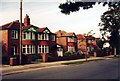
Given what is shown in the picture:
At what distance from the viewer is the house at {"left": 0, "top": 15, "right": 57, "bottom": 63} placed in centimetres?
4562

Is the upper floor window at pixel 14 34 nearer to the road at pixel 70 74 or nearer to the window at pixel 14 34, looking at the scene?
the window at pixel 14 34

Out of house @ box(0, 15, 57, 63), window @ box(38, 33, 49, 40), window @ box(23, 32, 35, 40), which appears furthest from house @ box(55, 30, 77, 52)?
window @ box(23, 32, 35, 40)

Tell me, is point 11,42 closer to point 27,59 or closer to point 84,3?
point 27,59

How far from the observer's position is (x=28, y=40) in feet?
163

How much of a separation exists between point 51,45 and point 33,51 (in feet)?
21.2

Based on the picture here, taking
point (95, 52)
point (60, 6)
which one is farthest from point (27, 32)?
point (60, 6)

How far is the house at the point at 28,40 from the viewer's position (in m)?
45.6

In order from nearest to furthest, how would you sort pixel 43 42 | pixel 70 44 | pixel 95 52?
pixel 43 42
pixel 95 52
pixel 70 44

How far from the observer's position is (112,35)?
14.7m

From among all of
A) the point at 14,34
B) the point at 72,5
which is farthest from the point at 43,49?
the point at 72,5

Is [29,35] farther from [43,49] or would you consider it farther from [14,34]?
[43,49]

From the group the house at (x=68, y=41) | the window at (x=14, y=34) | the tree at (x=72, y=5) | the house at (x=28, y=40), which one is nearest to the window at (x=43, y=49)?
the house at (x=28, y=40)

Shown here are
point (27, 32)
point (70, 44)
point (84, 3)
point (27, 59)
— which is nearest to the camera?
point (84, 3)

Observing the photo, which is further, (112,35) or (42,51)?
(42,51)
